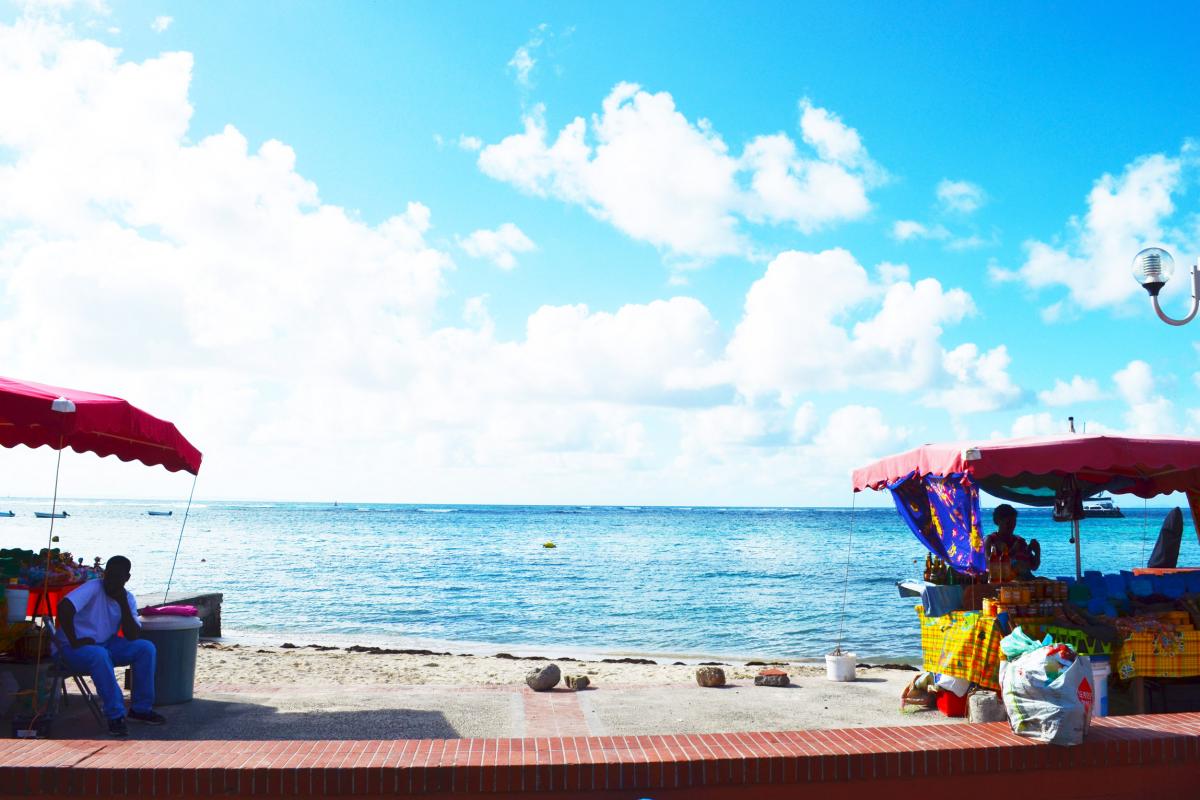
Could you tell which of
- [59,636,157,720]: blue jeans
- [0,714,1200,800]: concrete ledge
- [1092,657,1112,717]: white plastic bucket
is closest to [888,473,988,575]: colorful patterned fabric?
[1092,657,1112,717]: white plastic bucket

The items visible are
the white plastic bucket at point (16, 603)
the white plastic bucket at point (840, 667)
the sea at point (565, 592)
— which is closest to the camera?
the white plastic bucket at point (16, 603)

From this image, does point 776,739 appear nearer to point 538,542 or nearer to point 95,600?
point 95,600

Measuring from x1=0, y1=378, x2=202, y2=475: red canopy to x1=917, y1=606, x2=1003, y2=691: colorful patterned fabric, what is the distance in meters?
6.34

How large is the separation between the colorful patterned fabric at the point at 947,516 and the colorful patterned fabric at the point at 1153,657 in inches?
54.3

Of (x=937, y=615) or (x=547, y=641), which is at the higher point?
(x=937, y=615)

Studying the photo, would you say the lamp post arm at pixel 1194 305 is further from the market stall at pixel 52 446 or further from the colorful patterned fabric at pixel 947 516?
the market stall at pixel 52 446

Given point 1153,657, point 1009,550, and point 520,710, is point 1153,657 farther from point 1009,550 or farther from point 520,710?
point 520,710

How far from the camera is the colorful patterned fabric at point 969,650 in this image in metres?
6.61

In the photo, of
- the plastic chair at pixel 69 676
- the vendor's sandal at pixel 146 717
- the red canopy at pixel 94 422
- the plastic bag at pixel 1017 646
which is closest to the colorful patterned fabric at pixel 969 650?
the plastic bag at pixel 1017 646

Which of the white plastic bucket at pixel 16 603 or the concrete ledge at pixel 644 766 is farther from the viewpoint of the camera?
the white plastic bucket at pixel 16 603

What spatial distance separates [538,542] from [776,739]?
62.9 metres

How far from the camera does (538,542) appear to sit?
66.5 meters

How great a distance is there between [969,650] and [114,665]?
6.26 m

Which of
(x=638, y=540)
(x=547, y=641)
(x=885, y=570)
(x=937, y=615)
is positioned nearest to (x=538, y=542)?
(x=638, y=540)
